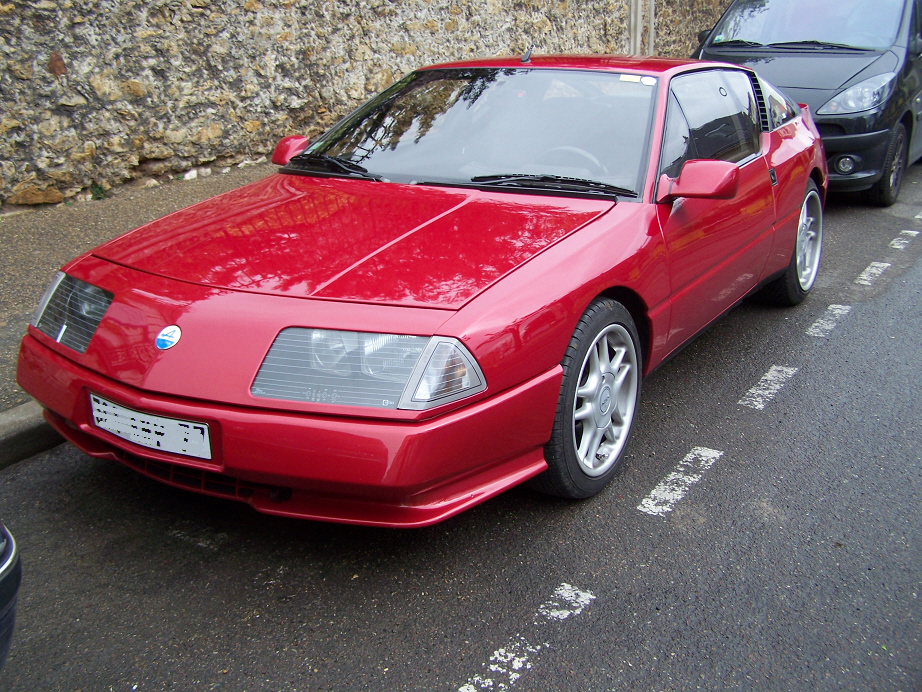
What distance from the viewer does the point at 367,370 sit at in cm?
224

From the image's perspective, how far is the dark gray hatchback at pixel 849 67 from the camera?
658cm

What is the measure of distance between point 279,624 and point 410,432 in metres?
0.66

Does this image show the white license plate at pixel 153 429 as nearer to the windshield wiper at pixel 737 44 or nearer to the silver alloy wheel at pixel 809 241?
the silver alloy wheel at pixel 809 241

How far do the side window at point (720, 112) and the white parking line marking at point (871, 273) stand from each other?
158 centimetres

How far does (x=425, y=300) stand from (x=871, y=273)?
13.6 ft

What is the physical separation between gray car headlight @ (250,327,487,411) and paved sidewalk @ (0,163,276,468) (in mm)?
1528

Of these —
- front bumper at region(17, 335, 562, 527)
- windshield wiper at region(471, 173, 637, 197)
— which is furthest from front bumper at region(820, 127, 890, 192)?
front bumper at region(17, 335, 562, 527)

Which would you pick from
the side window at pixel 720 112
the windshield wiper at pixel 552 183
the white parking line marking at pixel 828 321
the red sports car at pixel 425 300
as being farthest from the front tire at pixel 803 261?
the windshield wiper at pixel 552 183

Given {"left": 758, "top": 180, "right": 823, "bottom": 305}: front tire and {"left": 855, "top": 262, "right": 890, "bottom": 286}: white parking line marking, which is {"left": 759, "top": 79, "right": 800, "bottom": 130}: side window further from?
{"left": 855, "top": 262, "right": 890, "bottom": 286}: white parking line marking

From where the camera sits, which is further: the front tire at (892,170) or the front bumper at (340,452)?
the front tire at (892,170)

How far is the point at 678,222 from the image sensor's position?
10.5 feet

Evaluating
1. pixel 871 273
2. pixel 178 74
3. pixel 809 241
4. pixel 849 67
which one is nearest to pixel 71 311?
pixel 809 241

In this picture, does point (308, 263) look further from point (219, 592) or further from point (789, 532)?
point (789, 532)

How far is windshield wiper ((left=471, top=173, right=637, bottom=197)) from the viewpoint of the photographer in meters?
3.13
